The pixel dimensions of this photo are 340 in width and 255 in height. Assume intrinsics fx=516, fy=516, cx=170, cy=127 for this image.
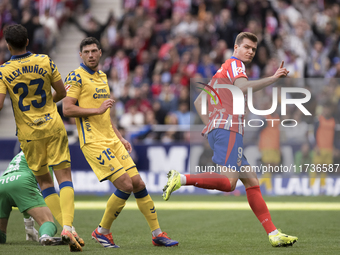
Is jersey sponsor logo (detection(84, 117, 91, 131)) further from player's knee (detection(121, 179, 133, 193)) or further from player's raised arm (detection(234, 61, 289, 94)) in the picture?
player's raised arm (detection(234, 61, 289, 94))

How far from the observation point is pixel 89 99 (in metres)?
6.35

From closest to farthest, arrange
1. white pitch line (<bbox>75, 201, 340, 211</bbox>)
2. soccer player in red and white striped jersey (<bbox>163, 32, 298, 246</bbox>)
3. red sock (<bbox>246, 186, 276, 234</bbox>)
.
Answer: soccer player in red and white striped jersey (<bbox>163, 32, 298, 246</bbox>) → red sock (<bbox>246, 186, 276, 234</bbox>) → white pitch line (<bbox>75, 201, 340, 211</bbox>)

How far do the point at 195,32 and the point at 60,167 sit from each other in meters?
11.7

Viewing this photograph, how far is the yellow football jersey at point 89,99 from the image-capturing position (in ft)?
20.6

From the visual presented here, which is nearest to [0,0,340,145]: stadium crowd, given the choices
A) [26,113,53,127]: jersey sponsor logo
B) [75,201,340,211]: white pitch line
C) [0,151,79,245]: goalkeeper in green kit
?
[75,201,340,211]: white pitch line

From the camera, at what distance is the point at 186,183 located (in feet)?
19.7

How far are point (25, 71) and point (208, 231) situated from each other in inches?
141

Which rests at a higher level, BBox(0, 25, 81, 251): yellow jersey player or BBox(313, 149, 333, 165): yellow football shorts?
BBox(0, 25, 81, 251): yellow jersey player

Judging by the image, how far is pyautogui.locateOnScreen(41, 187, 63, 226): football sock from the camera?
6457mm

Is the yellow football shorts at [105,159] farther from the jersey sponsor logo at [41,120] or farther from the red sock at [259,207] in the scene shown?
the red sock at [259,207]

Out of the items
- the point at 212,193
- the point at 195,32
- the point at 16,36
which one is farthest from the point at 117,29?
the point at 16,36

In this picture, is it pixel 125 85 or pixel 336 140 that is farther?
pixel 125 85

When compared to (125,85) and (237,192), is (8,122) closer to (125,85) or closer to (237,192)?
(125,85)

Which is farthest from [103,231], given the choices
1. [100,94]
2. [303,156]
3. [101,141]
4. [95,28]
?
[95,28]
